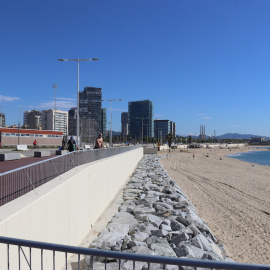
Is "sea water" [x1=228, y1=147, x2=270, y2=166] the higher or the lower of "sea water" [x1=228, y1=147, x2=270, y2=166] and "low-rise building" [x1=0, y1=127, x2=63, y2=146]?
the lower

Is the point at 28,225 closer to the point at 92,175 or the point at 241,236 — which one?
the point at 92,175

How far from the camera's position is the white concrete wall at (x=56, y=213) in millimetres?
3797

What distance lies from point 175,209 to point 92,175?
179 inches

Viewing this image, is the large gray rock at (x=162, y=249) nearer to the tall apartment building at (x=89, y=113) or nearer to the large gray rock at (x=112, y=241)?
the large gray rock at (x=112, y=241)

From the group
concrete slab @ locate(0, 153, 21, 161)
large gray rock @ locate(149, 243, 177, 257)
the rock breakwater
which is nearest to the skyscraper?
concrete slab @ locate(0, 153, 21, 161)

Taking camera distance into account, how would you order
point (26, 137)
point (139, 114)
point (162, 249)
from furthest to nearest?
point (139, 114)
point (26, 137)
point (162, 249)

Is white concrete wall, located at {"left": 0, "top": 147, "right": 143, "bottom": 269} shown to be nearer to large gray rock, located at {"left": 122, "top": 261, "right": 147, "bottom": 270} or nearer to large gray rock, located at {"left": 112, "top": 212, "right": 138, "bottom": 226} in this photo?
large gray rock, located at {"left": 112, "top": 212, "right": 138, "bottom": 226}

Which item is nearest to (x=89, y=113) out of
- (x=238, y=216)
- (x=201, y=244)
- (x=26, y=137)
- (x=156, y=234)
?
(x=26, y=137)

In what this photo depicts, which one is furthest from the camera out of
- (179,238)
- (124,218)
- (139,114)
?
(139,114)

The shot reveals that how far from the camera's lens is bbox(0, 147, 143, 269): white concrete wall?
380 cm

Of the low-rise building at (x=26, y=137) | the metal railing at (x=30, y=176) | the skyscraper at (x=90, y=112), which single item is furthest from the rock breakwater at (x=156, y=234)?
the low-rise building at (x=26, y=137)

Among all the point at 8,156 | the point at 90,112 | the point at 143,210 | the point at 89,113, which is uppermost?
the point at 90,112

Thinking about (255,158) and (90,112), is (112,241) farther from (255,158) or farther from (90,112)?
(255,158)

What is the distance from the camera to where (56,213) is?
5.36m
